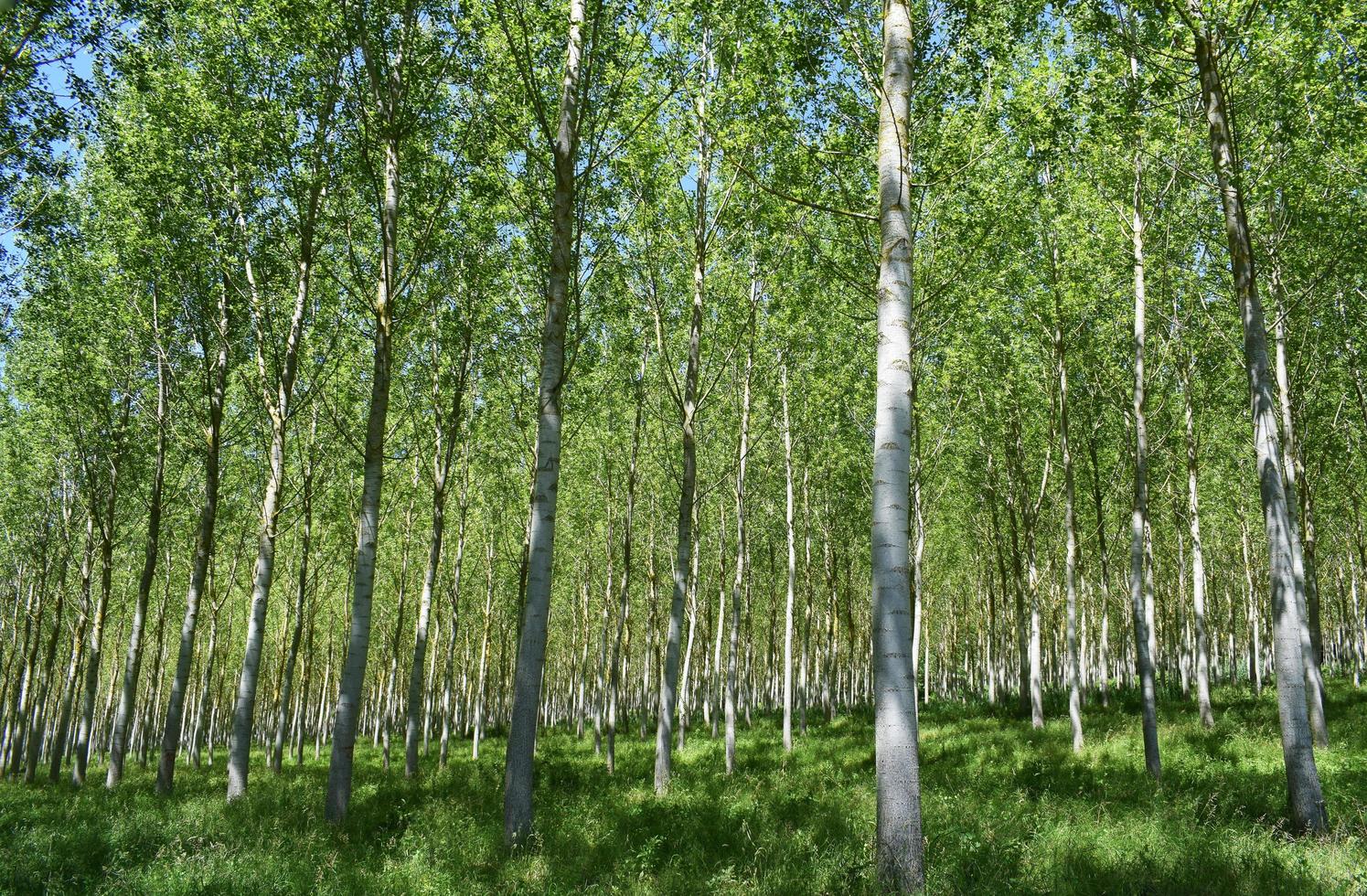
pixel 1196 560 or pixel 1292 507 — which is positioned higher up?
pixel 1292 507

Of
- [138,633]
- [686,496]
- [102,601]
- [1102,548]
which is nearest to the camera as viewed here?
[686,496]

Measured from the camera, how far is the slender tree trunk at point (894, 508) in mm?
5094

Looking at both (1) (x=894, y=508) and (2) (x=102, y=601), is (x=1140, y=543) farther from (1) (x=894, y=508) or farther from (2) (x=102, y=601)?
(2) (x=102, y=601)

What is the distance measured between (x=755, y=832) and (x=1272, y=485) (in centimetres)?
711

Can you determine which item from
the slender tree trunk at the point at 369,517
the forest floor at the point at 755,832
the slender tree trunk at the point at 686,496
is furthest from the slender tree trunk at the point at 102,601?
the slender tree trunk at the point at 686,496

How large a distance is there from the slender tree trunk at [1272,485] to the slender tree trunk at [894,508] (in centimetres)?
483

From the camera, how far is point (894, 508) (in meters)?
5.57

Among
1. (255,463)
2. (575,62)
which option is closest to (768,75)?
(575,62)

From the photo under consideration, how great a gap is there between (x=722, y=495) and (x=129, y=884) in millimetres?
22066

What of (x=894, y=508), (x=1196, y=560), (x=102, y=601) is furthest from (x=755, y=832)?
(x=102, y=601)

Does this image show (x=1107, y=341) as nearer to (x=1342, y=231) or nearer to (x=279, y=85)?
(x=1342, y=231)

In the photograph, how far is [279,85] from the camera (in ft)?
41.3

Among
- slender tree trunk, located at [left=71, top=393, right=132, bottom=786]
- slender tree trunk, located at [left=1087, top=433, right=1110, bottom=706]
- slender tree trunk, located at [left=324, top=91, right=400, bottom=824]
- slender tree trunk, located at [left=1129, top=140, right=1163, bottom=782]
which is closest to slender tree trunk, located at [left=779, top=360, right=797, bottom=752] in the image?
slender tree trunk, located at [left=1087, top=433, right=1110, bottom=706]

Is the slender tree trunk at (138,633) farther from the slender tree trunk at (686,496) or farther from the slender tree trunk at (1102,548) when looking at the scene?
the slender tree trunk at (1102,548)
